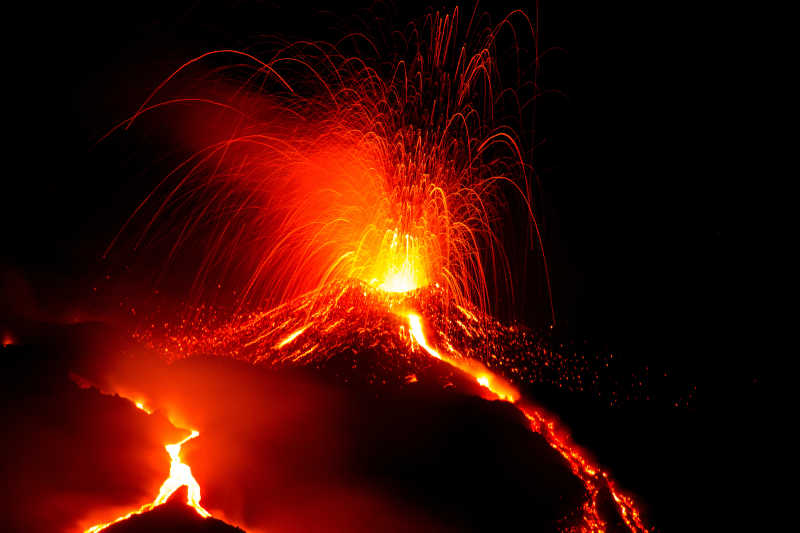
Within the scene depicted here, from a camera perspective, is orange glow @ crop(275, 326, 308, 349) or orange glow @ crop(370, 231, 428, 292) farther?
orange glow @ crop(370, 231, 428, 292)

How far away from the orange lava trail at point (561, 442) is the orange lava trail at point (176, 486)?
2615 millimetres

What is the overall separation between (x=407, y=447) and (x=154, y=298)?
418 centimetres

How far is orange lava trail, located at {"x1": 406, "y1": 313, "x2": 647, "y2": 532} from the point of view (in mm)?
4371

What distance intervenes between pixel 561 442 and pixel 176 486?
10.5 feet

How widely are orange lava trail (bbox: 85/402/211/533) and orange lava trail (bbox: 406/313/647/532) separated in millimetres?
2615

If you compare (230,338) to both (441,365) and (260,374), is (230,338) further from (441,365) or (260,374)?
(441,365)

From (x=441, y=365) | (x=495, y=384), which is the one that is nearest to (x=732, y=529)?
(x=495, y=384)

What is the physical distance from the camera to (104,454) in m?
4.12

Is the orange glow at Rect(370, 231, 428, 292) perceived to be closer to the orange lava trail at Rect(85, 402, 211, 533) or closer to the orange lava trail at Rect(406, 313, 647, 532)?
the orange lava trail at Rect(406, 313, 647, 532)

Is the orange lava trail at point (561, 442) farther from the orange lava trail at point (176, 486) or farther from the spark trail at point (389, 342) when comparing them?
the orange lava trail at point (176, 486)

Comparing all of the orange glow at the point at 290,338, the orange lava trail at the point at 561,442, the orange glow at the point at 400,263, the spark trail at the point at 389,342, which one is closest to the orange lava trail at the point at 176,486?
the spark trail at the point at 389,342

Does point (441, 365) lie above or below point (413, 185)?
below

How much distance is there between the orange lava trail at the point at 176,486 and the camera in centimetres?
371

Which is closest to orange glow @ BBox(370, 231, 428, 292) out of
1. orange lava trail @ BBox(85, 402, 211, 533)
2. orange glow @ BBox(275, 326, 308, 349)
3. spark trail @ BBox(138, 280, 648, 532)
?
spark trail @ BBox(138, 280, 648, 532)
